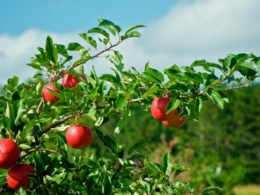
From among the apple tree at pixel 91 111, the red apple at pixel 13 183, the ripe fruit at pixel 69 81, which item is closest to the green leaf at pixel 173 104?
the apple tree at pixel 91 111

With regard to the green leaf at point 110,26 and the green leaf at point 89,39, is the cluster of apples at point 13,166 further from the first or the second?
the green leaf at point 110,26

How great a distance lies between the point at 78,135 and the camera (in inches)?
142

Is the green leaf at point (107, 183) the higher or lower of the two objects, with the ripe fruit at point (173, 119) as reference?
lower

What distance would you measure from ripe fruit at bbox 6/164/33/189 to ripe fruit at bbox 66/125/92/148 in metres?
0.35

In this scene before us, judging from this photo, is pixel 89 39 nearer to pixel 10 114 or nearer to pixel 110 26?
pixel 110 26

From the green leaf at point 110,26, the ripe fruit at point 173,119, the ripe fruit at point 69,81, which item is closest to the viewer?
the ripe fruit at point 173,119

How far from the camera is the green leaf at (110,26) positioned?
4.00 meters

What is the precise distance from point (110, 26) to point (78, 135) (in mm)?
915

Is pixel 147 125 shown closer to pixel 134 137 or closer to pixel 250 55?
pixel 134 137

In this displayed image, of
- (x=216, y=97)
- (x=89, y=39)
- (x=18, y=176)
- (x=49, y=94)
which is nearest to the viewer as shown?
(x=216, y=97)

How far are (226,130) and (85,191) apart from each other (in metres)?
52.0

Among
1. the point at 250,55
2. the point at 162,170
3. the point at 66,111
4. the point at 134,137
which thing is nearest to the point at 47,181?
the point at 66,111

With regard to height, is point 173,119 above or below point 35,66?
below

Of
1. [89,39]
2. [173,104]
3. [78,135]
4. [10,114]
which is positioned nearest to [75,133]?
[78,135]
